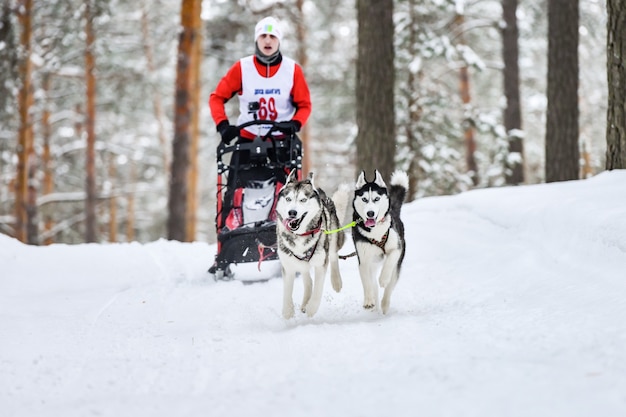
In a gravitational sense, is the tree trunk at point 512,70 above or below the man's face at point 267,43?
above

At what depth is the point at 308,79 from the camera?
1683 cm

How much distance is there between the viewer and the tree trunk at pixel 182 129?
407 inches

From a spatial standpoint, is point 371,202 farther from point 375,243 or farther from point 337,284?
point 337,284

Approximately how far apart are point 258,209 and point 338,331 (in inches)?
85.0

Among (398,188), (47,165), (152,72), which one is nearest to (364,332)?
(398,188)

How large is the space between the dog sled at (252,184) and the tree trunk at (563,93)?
5.09 metres

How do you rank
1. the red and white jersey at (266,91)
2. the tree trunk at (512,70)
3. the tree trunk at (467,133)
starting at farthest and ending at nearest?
1. the tree trunk at (467,133)
2. the tree trunk at (512,70)
3. the red and white jersey at (266,91)

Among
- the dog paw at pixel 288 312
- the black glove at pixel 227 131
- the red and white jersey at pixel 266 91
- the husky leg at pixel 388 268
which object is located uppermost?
the red and white jersey at pixel 266 91

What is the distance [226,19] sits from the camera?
15.0m

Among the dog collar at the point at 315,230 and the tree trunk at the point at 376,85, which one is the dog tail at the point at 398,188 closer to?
the dog collar at the point at 315,230

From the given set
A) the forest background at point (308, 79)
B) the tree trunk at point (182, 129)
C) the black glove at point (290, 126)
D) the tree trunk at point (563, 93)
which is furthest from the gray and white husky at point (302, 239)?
the tree trunk at point (182, 129)

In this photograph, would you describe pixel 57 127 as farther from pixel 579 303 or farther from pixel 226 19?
pixel 579 303

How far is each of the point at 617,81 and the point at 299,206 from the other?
3399mm

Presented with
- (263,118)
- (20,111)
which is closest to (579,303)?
(263,118)
